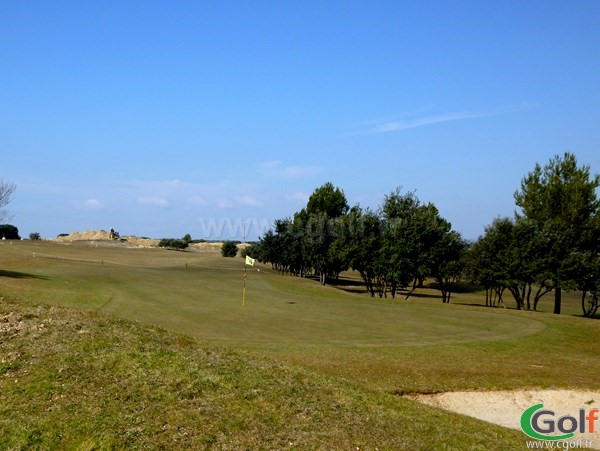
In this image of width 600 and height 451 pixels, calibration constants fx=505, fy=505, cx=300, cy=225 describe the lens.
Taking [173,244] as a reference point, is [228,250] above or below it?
below

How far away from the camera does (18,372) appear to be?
12.2 metres

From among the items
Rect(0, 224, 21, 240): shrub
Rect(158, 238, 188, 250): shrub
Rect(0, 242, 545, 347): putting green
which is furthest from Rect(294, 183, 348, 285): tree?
Rect(0, 224, 21, 240): shrub

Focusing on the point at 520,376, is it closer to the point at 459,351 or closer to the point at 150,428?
the point at 459,351

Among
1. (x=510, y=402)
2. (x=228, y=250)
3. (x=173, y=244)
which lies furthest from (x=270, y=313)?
(x=173, y=244)

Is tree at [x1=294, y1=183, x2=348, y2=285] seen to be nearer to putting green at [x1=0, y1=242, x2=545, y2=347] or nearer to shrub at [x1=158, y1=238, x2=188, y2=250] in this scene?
putting green at [x1=0, y1=242, x2=545, y2=347]

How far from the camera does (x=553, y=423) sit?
15.7 m

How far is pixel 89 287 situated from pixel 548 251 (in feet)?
157

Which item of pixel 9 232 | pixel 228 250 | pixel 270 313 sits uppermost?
pixel 9 232

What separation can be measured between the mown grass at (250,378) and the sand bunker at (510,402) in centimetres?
57

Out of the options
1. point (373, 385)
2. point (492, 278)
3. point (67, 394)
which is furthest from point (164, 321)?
point (492, 278)

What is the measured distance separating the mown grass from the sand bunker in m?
0.57

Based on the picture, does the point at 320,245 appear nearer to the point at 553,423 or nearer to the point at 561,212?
the point at 561,212

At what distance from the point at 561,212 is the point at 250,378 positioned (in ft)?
198

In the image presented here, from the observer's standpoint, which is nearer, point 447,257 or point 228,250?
point 447,257
